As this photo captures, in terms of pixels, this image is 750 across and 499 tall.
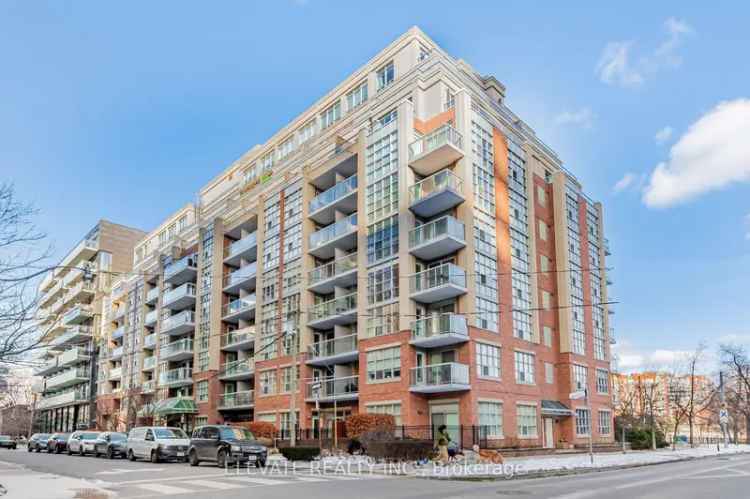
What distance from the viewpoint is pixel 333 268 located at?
41656mm

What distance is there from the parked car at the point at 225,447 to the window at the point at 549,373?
70.0 feet

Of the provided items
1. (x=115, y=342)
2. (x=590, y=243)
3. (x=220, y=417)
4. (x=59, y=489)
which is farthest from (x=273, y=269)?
(x=115, y=342)

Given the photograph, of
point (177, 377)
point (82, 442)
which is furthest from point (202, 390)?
point (82, 442)

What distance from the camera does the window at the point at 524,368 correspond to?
37.2 metres

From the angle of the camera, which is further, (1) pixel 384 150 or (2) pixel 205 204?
(2) pixel 205 204

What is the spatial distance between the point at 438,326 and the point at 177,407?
27941 millimetres

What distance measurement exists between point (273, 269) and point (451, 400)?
1869 centimetres

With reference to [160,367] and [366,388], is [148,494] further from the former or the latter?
[160,367]

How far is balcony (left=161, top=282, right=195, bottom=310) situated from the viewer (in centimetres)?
5691

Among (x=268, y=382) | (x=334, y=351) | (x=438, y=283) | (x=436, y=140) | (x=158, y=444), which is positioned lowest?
(x=158, y=444)

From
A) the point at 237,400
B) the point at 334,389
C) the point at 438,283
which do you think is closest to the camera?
the point at 438,283

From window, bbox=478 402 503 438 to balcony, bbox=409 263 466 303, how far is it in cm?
600

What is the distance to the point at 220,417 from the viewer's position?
167ft

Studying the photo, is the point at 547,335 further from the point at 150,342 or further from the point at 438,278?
the point at 150,342
